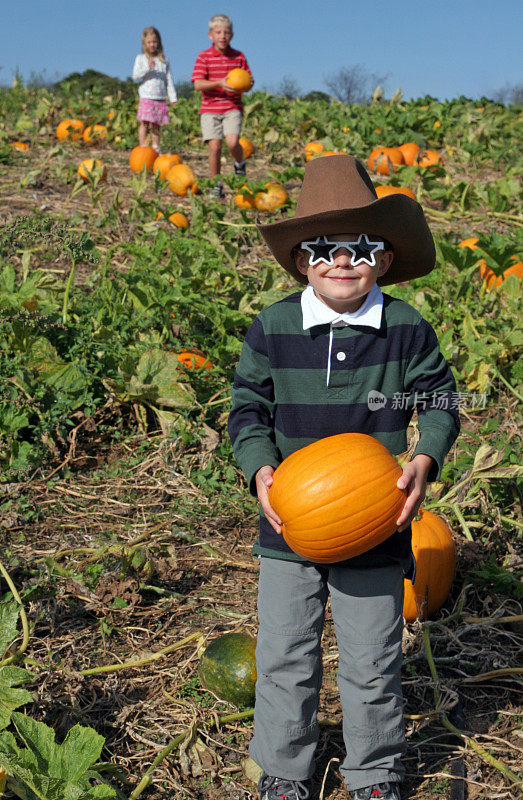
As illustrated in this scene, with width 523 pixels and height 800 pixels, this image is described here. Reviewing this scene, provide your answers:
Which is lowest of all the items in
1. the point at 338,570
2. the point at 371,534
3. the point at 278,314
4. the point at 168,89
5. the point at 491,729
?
the point at 491,729

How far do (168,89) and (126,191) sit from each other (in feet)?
8.35

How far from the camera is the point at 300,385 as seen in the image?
2.47 m

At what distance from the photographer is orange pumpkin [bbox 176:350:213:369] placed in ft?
15.9

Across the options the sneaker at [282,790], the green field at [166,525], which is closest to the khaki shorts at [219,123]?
the green field at [166,525]

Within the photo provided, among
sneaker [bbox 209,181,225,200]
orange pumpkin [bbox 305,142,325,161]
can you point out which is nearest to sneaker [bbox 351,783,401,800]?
sneaker [bbox 209,181,225,200]

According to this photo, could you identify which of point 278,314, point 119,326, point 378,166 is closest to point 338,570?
point 278,314

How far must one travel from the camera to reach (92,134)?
36.4 feet

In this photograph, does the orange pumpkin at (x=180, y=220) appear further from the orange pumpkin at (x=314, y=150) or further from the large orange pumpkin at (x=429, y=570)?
the large orange pumpkin at (x=429, y=570)

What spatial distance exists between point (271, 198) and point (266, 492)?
598cm

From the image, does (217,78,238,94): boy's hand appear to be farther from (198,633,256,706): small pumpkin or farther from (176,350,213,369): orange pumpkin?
(198,633,256,706): small pumpkin

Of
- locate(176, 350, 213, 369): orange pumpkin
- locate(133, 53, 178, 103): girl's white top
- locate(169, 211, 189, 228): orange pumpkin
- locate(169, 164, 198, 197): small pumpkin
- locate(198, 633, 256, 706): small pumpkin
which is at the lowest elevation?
locate(198, 633, 256, 706): small pumpkin

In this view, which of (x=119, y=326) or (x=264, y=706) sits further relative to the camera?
(x=119, y=326)

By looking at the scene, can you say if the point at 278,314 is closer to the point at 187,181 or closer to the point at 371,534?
the point at 371,534

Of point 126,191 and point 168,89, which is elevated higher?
point 168,89
